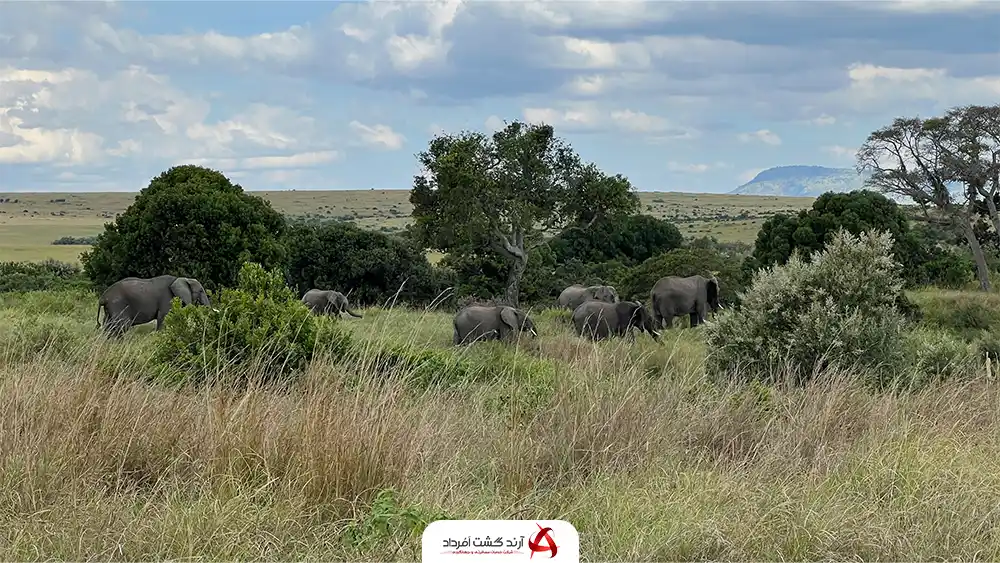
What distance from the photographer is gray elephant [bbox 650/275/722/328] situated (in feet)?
78.1

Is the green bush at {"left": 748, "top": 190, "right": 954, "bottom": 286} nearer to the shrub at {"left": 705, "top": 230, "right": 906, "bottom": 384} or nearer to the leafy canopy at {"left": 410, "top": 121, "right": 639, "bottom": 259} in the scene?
the leafy canopy at {"left": 410, "top": 121, "right": 639, "bottom": 259}

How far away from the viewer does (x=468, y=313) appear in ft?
59.9

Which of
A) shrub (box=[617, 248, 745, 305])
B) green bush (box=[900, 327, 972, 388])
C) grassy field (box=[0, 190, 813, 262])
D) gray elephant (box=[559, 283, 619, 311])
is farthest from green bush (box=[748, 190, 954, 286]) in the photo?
green bush (box=[900, 327, 972, 388])

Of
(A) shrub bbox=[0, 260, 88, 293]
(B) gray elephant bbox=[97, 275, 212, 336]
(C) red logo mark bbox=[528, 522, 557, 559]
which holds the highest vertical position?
(C) red logo mark bbox=[528, 522, 557, 559]

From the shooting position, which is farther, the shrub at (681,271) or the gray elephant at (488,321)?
the shrub at (681,271)

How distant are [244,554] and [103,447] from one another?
50.2 inches

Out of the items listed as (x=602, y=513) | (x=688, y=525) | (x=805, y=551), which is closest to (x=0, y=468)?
(x=602, y=513)

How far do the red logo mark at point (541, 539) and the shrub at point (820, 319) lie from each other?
690 cm

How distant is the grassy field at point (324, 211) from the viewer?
7931 cm

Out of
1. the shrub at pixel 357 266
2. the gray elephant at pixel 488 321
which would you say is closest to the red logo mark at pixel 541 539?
the gray elephant at pixel 488 321

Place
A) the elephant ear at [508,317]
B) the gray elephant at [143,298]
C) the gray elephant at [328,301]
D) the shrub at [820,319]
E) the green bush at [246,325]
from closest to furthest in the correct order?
1. the green bush at [246,325]
2. the shrub at [820,319]
3. the gray elephant at [143,298]
4. the elephant ear at [508,317]
5. the gray elephant at [328,301]

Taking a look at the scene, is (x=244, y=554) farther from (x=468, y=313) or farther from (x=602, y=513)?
(x=468, y=313)

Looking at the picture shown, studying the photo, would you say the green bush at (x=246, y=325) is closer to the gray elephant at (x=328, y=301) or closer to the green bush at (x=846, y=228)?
the gray elephant at (x=328, y=301)

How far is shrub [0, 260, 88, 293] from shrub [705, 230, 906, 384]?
984 inches
